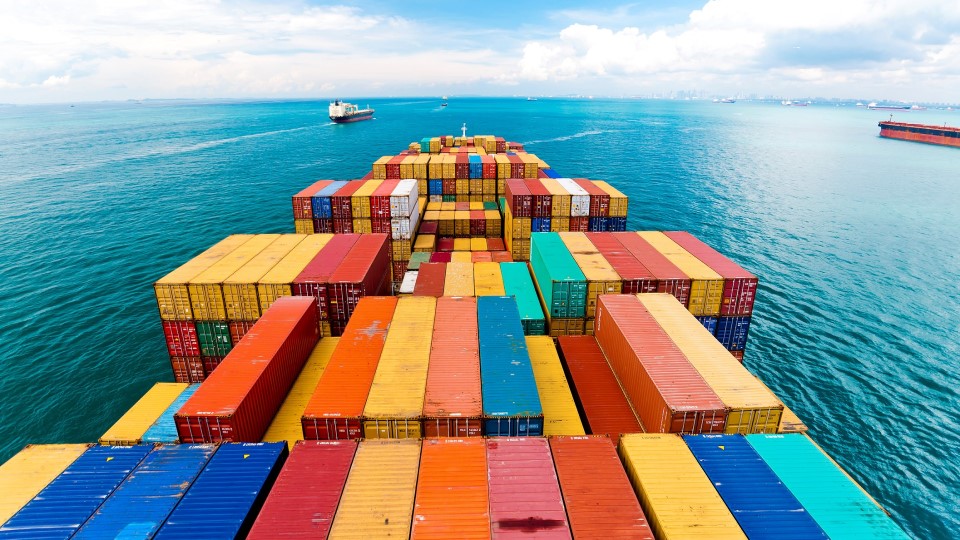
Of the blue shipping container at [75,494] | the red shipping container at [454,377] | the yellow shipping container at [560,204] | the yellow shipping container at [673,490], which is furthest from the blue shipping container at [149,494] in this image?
the yellow shipping container at [560,204]

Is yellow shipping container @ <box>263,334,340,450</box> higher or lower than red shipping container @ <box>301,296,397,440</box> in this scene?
lower

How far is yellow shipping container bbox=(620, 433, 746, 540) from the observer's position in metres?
12.7

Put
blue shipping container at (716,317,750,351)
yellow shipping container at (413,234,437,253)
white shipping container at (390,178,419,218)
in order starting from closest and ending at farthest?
blue shipping container at (716,317,750,351), white shipping container at (390,178,419,218), yellow shipping container at (413,234,437,253)

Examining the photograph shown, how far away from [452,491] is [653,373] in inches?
396

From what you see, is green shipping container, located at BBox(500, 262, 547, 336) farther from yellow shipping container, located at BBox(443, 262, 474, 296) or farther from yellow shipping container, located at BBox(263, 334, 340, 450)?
yellow shipping container, located at BBox(263, 334, 340, 450)

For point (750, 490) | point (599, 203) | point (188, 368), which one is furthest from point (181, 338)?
point (599, 203)

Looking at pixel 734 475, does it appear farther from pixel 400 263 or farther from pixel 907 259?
pixel 907 259

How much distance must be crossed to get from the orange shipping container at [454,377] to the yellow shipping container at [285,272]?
1010 cm

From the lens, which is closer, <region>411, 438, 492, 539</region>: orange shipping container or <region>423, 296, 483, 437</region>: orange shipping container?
<region>411, 438, 492, 539</region>: orange shipping container

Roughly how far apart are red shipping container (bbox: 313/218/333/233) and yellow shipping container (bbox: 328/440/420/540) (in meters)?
31.9

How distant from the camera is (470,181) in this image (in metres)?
59.9

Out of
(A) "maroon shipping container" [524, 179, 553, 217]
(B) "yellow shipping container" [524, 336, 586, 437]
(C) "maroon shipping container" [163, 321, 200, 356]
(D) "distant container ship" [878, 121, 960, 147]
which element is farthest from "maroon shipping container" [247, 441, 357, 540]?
(D) "distant container ship" [878, 121, 960, 147]

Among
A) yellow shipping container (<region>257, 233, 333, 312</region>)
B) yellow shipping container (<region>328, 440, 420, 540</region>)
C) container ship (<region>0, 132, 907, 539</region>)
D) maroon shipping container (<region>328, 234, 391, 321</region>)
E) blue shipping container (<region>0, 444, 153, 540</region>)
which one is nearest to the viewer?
blue shipping container (<region>0, 444, 153, 540</region>)

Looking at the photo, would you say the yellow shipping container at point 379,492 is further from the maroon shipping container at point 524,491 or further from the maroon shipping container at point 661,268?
the maroon shipping container at point 661,268
